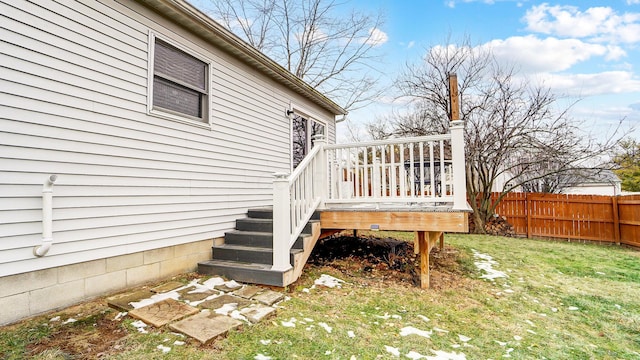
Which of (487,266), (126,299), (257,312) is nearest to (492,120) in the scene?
(487,266)

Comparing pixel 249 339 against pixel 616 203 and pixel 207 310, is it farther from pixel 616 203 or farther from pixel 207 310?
pixel 616 203

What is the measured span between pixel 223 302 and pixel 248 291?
1.26 ft

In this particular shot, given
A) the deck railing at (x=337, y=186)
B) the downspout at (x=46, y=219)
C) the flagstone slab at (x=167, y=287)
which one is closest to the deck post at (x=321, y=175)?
the deck railing at (x=337, y=186)

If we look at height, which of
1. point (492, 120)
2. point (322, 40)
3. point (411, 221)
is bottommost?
point (411, 221)

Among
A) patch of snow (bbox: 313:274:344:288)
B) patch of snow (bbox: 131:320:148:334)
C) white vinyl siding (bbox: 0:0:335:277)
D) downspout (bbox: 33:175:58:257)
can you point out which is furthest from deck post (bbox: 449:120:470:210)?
downspout (bbox: 33:175:58:257)

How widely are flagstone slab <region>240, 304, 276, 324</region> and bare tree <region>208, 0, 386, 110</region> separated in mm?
→ 11966

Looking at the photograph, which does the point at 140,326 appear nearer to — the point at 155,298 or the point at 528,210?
the point at 155,298

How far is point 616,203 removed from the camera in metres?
8.14

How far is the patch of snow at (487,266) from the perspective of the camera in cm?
466

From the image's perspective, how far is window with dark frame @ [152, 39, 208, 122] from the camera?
12.6 ft

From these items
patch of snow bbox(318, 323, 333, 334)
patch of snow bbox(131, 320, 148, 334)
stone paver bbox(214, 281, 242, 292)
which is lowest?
patch of snow bbox(318, 323, 333, 334)

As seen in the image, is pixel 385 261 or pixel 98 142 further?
pixel 385 261

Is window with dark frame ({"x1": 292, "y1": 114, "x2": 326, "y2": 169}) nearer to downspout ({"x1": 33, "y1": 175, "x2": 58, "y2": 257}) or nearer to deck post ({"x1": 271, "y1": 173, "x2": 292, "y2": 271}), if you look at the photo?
deck post ({"x1": 271, "y1": 173, "x2": 292, "y2": 271})

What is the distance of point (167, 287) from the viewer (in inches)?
134
